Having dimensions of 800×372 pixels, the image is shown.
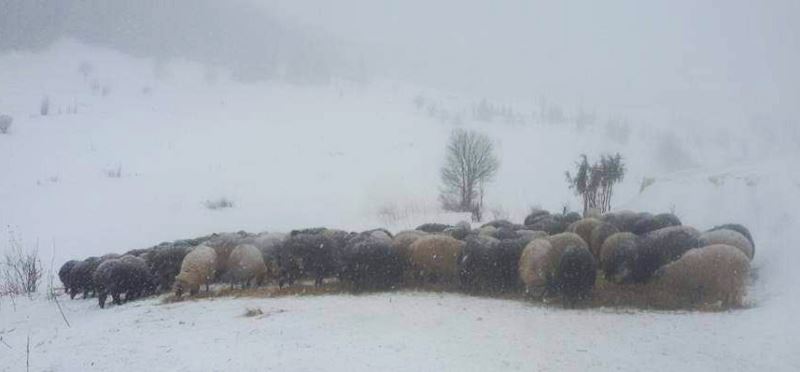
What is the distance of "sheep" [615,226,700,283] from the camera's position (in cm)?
1250

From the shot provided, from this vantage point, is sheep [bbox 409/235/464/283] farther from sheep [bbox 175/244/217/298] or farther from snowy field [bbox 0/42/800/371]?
sheep [bbox 175/244/217/298]

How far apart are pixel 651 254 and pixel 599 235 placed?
79.1 inches

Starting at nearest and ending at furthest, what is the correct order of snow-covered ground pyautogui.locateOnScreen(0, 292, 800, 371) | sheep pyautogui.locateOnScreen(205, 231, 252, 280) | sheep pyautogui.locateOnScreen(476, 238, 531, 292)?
snow-covered ground pyautogui.locateOnScreen(0, 292, 800, 371), sheep pyautogui.locateOnScreen(476, 238, 531, 292), sheep pyautogui.locateOnScreen(205, 231, 252, 280)

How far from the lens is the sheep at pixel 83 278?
15.2 metres

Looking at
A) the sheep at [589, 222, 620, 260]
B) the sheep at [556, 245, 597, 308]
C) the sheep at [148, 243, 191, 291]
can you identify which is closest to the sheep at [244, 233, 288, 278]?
the sheep at [148, 243, 191, 291]

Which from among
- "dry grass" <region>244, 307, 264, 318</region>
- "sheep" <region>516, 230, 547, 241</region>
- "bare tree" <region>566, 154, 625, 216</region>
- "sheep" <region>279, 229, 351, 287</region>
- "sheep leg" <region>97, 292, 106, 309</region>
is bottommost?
"sheep leg" <region>97, 292, 106, 309</region>

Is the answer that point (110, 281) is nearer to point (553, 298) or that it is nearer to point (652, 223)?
point (553, 298)

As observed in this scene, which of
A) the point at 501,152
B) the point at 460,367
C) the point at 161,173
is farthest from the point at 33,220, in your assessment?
the point at 501,152

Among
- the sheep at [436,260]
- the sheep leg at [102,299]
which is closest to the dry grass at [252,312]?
the sheep at [436,260]

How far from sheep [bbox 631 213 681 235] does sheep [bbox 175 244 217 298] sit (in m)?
11.4

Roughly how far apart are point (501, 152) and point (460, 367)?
192 ft

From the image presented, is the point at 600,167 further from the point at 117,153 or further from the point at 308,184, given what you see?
the point at 117,153

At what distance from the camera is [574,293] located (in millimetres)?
11398

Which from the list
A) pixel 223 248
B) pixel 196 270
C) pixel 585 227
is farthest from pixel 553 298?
pixel 223 248
